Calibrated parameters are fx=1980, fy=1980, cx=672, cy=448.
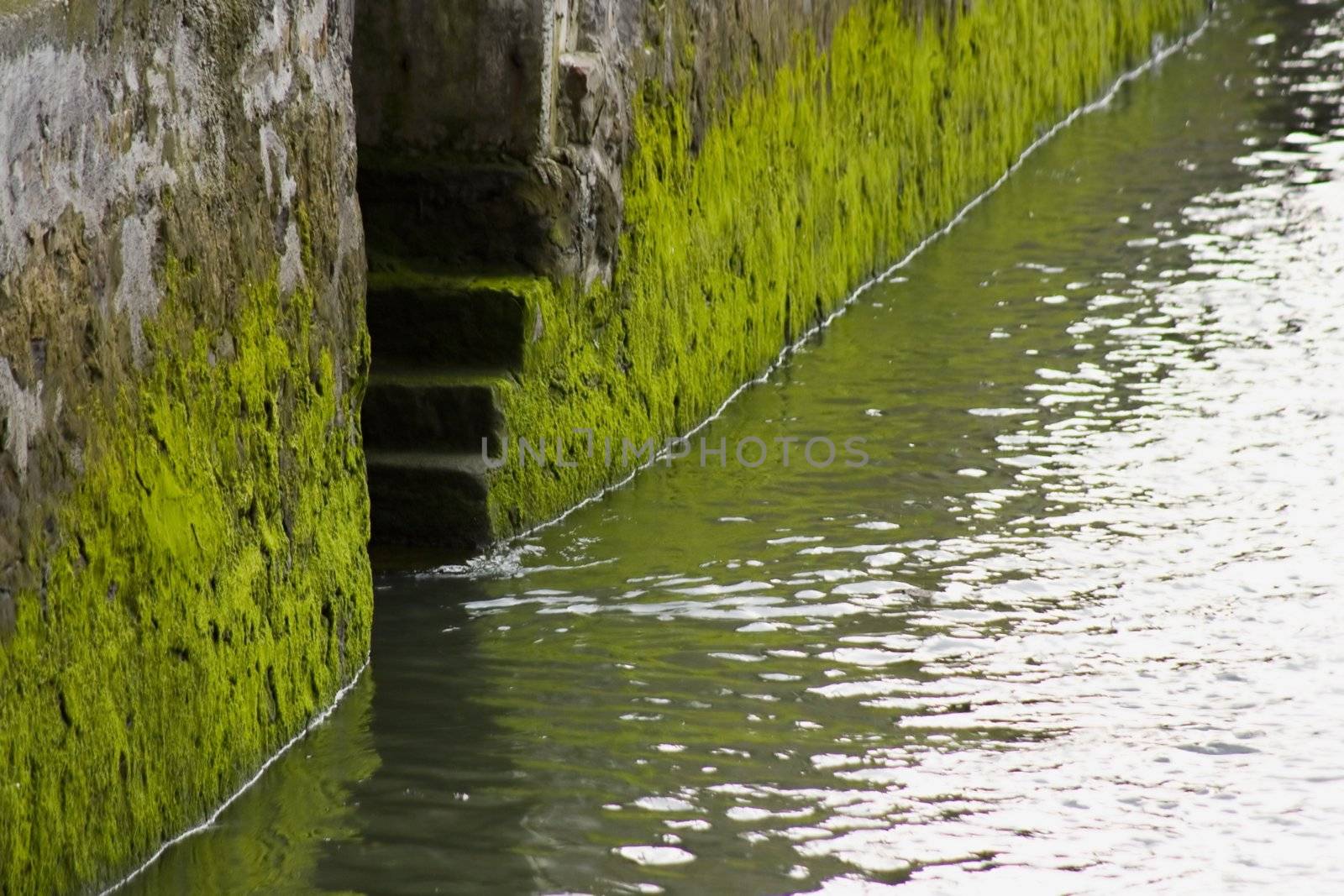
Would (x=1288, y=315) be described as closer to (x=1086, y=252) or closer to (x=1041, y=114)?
(x=1086, y=252)

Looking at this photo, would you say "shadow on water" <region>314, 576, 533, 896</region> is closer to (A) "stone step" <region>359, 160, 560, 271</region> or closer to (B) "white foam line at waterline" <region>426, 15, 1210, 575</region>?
(B) "white foam line at waterline" <region>426, 15, 1210, 575</region>

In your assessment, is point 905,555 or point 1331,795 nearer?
point 1331,795

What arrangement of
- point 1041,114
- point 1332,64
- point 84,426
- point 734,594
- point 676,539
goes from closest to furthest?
point 84,426 < point 734,594 < point 676,539 < point 1041,114 < point 1332,64

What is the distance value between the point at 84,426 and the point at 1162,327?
4199 mm

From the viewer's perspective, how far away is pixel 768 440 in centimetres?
531

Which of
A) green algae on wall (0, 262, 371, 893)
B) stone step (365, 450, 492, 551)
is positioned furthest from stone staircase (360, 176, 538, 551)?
green algae on wall (0, 262, 371, 893)

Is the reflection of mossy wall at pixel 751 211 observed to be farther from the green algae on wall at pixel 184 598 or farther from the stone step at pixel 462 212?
the green algae on wall at pixel 184 598

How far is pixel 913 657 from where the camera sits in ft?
12.7

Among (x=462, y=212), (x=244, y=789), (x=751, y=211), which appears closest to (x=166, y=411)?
(x=244, y=789)

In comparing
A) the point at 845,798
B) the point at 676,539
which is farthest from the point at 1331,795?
the point at 676,539

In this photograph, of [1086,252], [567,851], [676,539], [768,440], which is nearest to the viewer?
[567,851]

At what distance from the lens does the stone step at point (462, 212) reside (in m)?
4.65

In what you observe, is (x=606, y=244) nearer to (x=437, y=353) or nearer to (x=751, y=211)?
(x=437, y=353)

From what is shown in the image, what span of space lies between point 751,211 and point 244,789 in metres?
2.91
